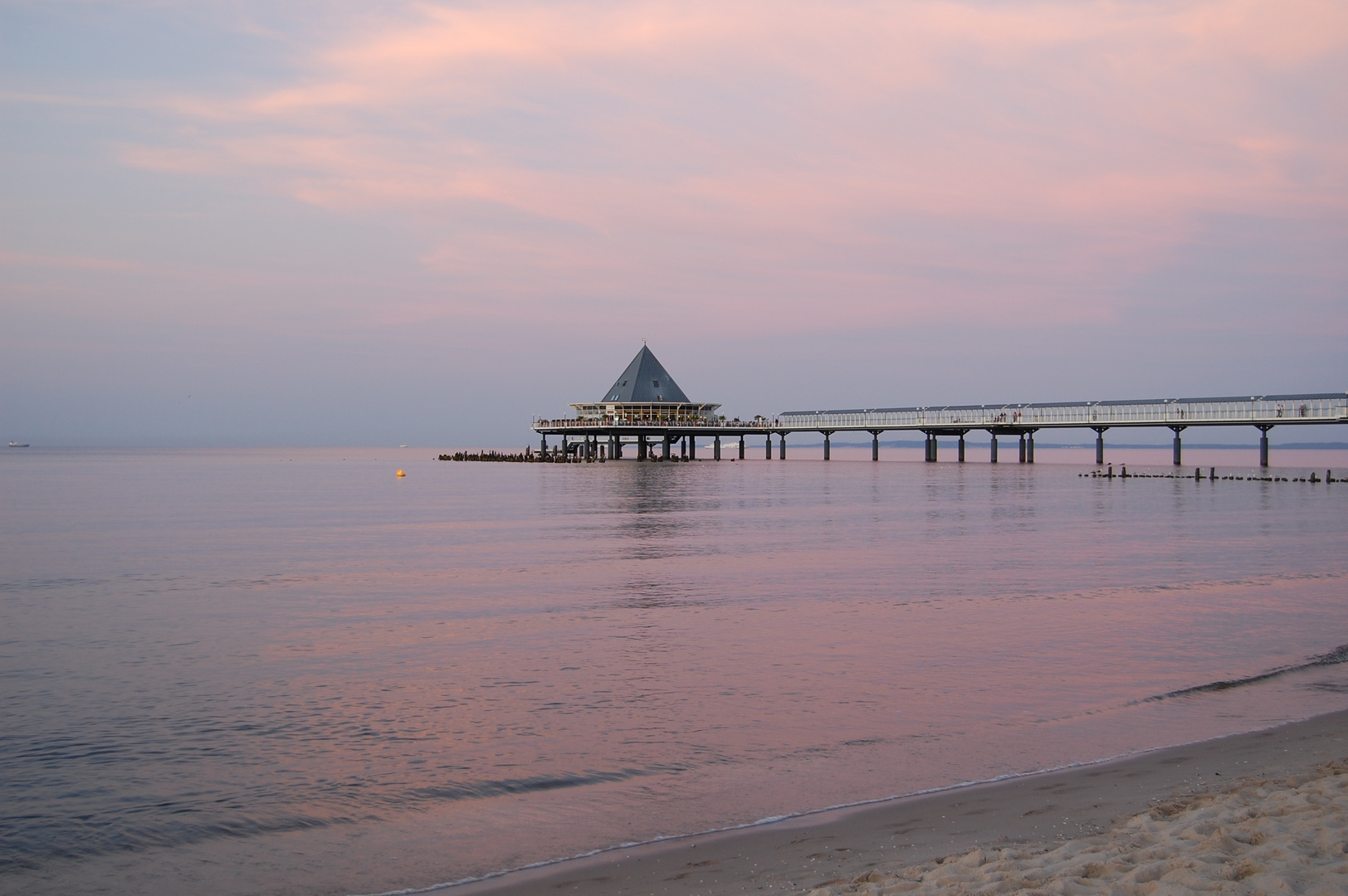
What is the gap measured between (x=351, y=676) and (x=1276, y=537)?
28.3m

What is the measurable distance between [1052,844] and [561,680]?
723cm

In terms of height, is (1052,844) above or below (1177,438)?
below

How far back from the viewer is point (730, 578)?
22.7m

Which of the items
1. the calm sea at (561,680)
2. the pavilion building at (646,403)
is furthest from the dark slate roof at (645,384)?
the calm sea at (561,680)

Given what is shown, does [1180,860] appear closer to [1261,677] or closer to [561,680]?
[1261,677]

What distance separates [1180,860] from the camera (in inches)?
249

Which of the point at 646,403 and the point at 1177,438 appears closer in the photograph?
the point at 1177,438

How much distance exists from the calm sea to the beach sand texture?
80.8 inches

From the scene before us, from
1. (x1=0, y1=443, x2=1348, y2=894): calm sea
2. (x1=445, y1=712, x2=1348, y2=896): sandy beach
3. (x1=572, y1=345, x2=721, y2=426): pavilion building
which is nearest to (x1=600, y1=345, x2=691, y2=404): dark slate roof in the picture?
(x1=572, y1=345, x2=721, y2=426): pavilion building

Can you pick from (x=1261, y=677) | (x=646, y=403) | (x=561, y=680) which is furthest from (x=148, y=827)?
(x=646, y=403)

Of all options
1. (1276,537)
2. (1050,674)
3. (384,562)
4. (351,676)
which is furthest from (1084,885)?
(1276,537)

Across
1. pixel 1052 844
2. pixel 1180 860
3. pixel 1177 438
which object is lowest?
pixel 1052 844

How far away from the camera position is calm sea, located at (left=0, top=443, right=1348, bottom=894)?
838 cm

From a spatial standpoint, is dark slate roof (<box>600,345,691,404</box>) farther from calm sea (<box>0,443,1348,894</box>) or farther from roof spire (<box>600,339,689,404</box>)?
calm sea (<box>0,443,1348,894</box>)
